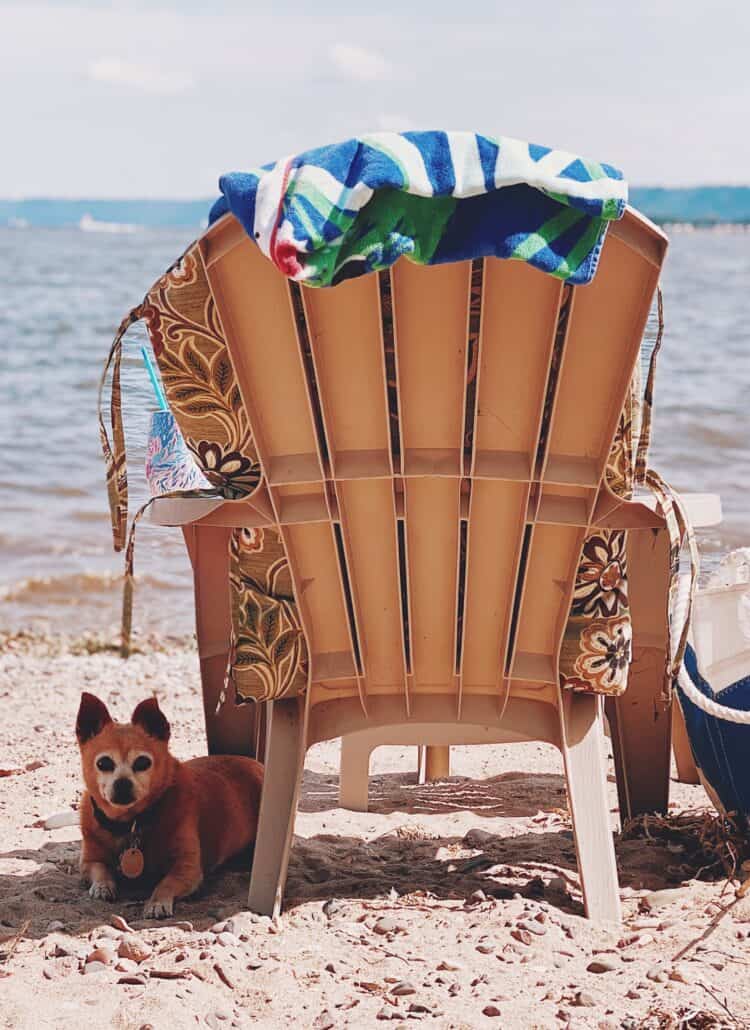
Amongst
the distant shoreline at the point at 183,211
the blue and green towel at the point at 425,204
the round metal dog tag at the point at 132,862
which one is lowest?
the round metal dog tag at the point at 132,862

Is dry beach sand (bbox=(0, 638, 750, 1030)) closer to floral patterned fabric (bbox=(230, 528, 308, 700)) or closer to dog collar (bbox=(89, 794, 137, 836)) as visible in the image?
dog collar (bbox=(89, 794, 137, 836))

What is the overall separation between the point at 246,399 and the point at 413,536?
0.48 m

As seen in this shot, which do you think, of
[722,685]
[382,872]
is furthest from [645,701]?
[382,872]

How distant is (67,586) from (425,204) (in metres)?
5.57

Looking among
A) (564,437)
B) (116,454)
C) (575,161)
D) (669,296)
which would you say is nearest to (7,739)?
(116,454)

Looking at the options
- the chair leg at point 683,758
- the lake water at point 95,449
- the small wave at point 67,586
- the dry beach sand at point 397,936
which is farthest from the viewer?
the small wave at point 67,586

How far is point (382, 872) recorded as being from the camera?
316 cm

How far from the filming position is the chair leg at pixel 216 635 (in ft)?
10.7

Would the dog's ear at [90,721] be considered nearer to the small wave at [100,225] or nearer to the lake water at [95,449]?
the lake water at [95,449]

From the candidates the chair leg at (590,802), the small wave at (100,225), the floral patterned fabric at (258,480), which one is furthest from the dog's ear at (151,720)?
the small wave at (100,225)

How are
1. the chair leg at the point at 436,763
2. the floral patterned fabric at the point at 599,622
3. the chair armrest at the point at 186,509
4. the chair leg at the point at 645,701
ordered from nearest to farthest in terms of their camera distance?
1. the chair armrest at the point at 186,509
2. the floral patterned fabric at the point at 599,622
3. the chair leg at the point at 645,701
4. the chair leg at the point at 436,763

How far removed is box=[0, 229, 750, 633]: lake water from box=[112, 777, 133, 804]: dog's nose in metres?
0.55

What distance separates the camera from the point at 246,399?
2.54 metres

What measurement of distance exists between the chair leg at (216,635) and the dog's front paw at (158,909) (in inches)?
22.9
